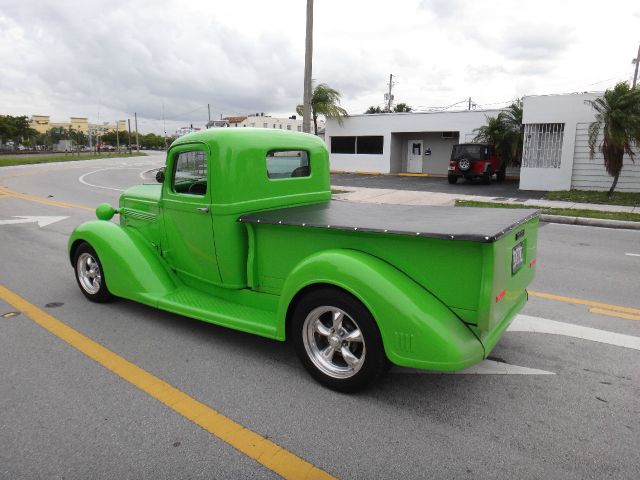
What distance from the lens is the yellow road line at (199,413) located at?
2.47 meters

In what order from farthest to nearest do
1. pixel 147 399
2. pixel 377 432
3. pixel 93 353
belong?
pixel 93 353, pixel 147 399, pixel 377 432

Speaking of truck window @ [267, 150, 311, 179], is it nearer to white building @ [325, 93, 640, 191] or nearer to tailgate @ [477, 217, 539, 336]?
tailgate @ [477, 217, 539, 336]

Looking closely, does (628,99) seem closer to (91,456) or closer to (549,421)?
(549,421)

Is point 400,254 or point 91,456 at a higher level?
point 400,254

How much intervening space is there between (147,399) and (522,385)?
8.24 ft

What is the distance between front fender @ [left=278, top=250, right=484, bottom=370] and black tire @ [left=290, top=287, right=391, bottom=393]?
0.29ft

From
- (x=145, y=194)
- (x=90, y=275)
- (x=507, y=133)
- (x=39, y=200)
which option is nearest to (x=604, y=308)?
(x=145, y=194)

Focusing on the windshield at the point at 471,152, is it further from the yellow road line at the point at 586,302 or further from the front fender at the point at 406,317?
the front fender at the point at 406,317

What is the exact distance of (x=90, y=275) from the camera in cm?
502

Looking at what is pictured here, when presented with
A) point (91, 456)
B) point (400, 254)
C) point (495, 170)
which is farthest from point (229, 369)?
point (495, 170)

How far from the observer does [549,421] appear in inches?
113

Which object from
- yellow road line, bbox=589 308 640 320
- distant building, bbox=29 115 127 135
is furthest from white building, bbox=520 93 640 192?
distant building, bbox=29 115 127 135

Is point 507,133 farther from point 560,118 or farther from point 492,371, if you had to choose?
point 492,371

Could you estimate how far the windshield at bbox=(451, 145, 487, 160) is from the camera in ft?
65.2
